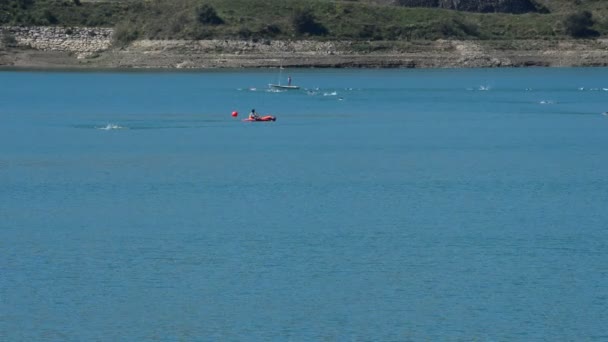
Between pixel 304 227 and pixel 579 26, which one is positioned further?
pixel 579 26

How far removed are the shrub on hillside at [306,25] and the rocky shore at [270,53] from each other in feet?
5.41

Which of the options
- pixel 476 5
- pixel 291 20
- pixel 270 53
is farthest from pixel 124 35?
pixel 476 5

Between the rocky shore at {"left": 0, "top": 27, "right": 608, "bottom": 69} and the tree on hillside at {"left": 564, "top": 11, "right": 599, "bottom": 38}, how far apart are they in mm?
1240

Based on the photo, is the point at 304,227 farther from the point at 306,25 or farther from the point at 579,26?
the point at 579,26

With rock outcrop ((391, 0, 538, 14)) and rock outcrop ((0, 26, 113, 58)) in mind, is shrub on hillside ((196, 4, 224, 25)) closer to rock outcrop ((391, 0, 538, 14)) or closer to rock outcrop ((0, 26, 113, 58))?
rock outcrop ((0, 26, 113, 58))

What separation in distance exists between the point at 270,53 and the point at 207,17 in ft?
24.5

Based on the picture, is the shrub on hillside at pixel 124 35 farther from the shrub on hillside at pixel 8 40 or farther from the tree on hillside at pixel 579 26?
the tree on hillside at pixel 579 26

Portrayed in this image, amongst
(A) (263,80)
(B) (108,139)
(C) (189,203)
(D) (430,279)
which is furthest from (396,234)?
(A) (263,80)

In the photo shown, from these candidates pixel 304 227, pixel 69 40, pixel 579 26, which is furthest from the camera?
pixel 579 26

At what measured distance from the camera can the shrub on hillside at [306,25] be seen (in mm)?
108062

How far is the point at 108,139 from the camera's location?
188 ft

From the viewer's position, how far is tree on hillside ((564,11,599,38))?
110m

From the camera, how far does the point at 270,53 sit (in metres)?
105

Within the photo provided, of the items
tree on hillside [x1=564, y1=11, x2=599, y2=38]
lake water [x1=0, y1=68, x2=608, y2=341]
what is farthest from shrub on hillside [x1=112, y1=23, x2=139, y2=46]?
lake water [x1=0, y1=68, x2=608, y2=341]
